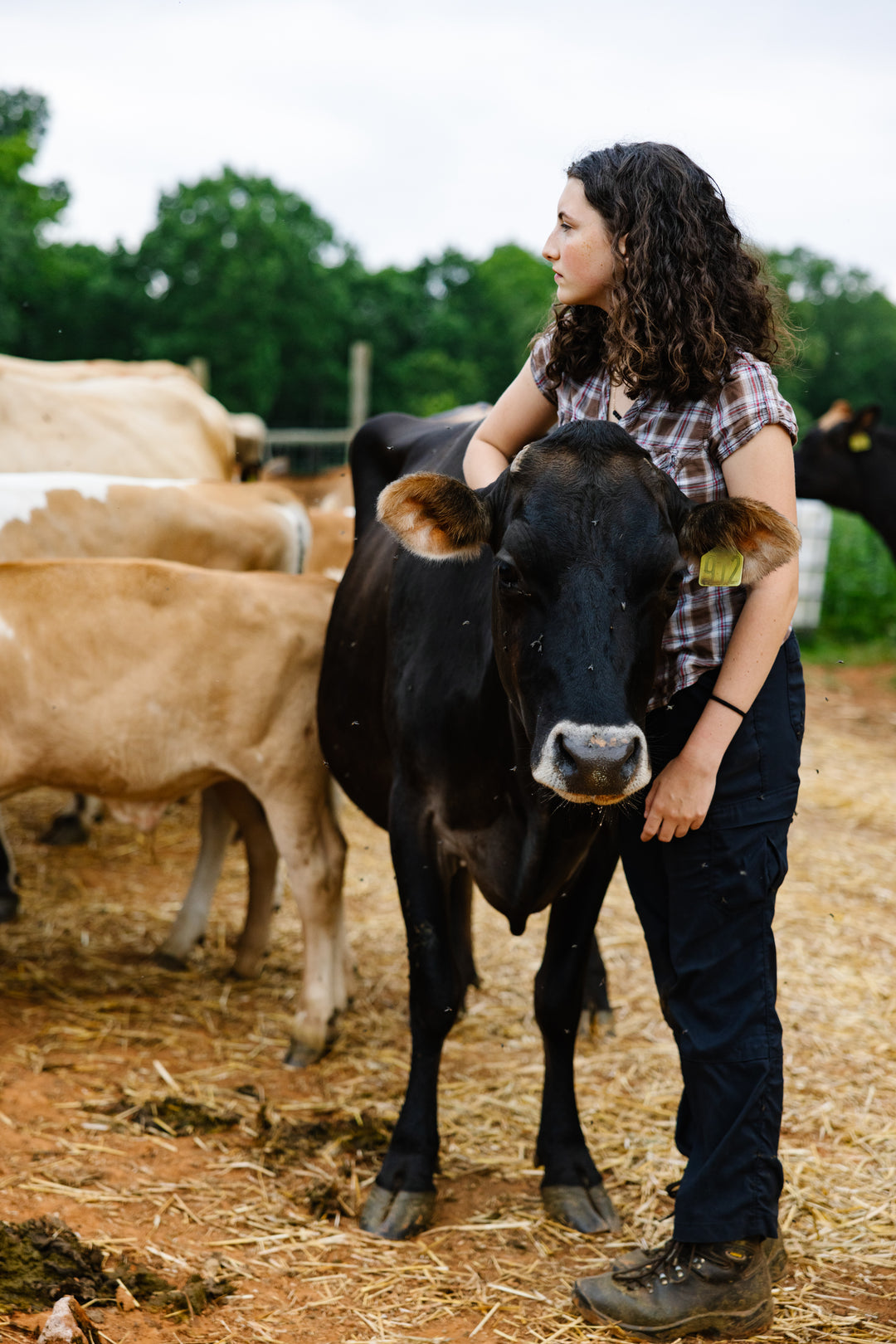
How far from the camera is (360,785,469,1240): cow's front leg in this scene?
3.17 m

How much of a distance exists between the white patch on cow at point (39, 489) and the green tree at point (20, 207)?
63.3 ft

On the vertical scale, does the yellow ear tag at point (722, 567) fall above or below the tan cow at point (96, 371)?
above

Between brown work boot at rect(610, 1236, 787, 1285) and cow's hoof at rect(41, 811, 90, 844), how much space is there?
398 centimetres

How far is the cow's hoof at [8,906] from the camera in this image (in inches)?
196

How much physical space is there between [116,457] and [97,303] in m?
26.9

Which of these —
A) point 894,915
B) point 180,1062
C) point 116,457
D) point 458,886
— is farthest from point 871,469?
point 180,1062

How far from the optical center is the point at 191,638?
3881 millimetres

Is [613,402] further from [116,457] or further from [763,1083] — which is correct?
[116,457]

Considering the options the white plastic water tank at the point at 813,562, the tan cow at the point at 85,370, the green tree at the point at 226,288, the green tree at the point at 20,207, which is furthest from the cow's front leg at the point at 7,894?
the green tree at the point at 226,288

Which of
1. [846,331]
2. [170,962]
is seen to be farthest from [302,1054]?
[846,331]

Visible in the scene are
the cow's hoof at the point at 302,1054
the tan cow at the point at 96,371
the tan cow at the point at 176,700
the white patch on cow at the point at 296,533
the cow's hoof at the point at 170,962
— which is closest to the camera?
the tan cow at the point at 176,700

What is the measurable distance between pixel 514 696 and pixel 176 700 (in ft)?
4.87

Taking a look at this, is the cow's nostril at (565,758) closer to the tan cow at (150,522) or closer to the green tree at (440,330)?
the tan cow at (150,522)

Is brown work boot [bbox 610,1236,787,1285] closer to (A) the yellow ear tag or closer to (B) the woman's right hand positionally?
(A) the yellow ear tag
